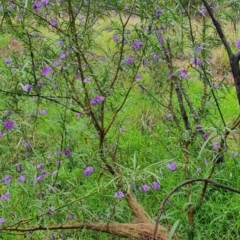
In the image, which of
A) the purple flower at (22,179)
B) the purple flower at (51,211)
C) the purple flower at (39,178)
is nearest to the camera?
the purple flower at (51,211)

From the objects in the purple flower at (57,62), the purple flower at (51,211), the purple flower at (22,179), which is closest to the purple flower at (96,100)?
the purple flower at (57,62)

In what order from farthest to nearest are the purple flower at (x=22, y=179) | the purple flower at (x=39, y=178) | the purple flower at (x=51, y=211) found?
1. the purple flower at (x=22, y=179)
2. the purple flower at (x=39, y=178)
3. the purple flower at (x=51, y=211)

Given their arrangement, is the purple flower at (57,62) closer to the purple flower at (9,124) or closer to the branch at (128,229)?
the purple flower at (9,124)

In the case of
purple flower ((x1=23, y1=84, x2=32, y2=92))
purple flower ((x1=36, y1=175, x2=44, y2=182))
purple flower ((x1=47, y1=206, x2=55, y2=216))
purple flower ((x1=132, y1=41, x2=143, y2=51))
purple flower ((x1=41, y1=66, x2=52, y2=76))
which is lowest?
purple flower ((x1=47, y1=206, x2=55, y2=216))

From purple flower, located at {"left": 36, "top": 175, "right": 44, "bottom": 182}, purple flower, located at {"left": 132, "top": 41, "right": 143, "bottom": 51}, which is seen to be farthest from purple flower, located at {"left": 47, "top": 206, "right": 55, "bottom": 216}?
purple flower, located at {"left": 132, "top": 41, "right": 143, "bottom": 51}

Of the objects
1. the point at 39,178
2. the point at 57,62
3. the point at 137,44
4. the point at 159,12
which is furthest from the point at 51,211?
the point at 159,12

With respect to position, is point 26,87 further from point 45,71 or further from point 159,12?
point 159,12

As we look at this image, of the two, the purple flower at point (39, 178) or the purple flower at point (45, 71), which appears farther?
the purple flower at point (39, 178)

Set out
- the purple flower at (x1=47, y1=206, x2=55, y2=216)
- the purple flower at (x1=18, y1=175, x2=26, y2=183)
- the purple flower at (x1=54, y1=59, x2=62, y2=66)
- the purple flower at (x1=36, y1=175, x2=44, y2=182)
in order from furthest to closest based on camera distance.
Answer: the purple flower at (x1=18, y1=175, x2=26, y2=183)
the purple flower at (x1=36, y1=175, x2=44, y2=182)
the purple flower at (x1=54, y1=59, x2=62, y2=66)
the purple flower at (x1=47, y1=206, x2=55, y2=216)

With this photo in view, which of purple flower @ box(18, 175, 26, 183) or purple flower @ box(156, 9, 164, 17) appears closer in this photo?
purple flower @ box(156, 9, 164, 17)

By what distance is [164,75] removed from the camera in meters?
2.37

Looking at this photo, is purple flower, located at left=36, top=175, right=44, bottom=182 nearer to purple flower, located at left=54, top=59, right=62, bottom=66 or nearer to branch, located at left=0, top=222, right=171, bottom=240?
branch, located at left=0, top=222, right=171, bottom=240

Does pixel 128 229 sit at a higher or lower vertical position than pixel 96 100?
lower

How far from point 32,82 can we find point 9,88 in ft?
0.31
